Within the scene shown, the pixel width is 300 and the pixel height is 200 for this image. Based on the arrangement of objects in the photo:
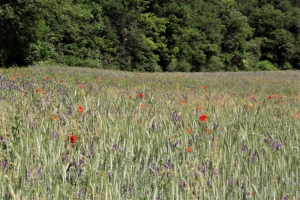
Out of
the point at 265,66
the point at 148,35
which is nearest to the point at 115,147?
the point at 148,35

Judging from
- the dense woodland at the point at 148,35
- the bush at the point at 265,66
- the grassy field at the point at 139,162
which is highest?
the dense woodland at the point at 148,35

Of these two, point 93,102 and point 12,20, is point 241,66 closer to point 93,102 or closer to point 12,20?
point 12,20

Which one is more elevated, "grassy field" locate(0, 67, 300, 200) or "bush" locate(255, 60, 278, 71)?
"grassy field" locate(0, 67, 300, 200)

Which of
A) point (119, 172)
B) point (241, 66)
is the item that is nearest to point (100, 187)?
point (119, 172)

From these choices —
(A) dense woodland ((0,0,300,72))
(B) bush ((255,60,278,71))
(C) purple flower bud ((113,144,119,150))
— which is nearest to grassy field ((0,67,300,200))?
(C) purple flower bud ((113,144,119,150))

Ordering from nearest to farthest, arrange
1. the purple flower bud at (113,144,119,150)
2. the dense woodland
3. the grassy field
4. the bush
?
the grassy field → the purple flower bud at (113,144,119,150) → the dense woodland → the bush

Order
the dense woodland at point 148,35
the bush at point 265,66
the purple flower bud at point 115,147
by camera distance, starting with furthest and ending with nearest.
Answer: the bush at point 265,66
the dense woodland at point 148,35
the purple flower bud at point 115,147

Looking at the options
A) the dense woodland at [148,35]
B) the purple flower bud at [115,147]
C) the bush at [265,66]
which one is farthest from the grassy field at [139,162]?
the bush at [265,66]

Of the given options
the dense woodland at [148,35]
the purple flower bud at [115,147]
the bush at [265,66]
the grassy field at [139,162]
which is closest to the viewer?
the grassy field at [139,162]

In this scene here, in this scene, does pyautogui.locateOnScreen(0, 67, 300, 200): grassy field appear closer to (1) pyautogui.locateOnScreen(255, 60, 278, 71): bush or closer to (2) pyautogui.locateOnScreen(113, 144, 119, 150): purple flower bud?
(2) pyautogui.locateOnScreen(113, 144, 119, 150): purple flower bud

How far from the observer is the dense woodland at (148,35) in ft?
78.1

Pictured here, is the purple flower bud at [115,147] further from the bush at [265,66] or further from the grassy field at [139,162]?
the bush at [265,66]

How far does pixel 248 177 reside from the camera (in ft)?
7.25

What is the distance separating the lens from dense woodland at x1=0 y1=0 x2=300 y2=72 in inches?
938
